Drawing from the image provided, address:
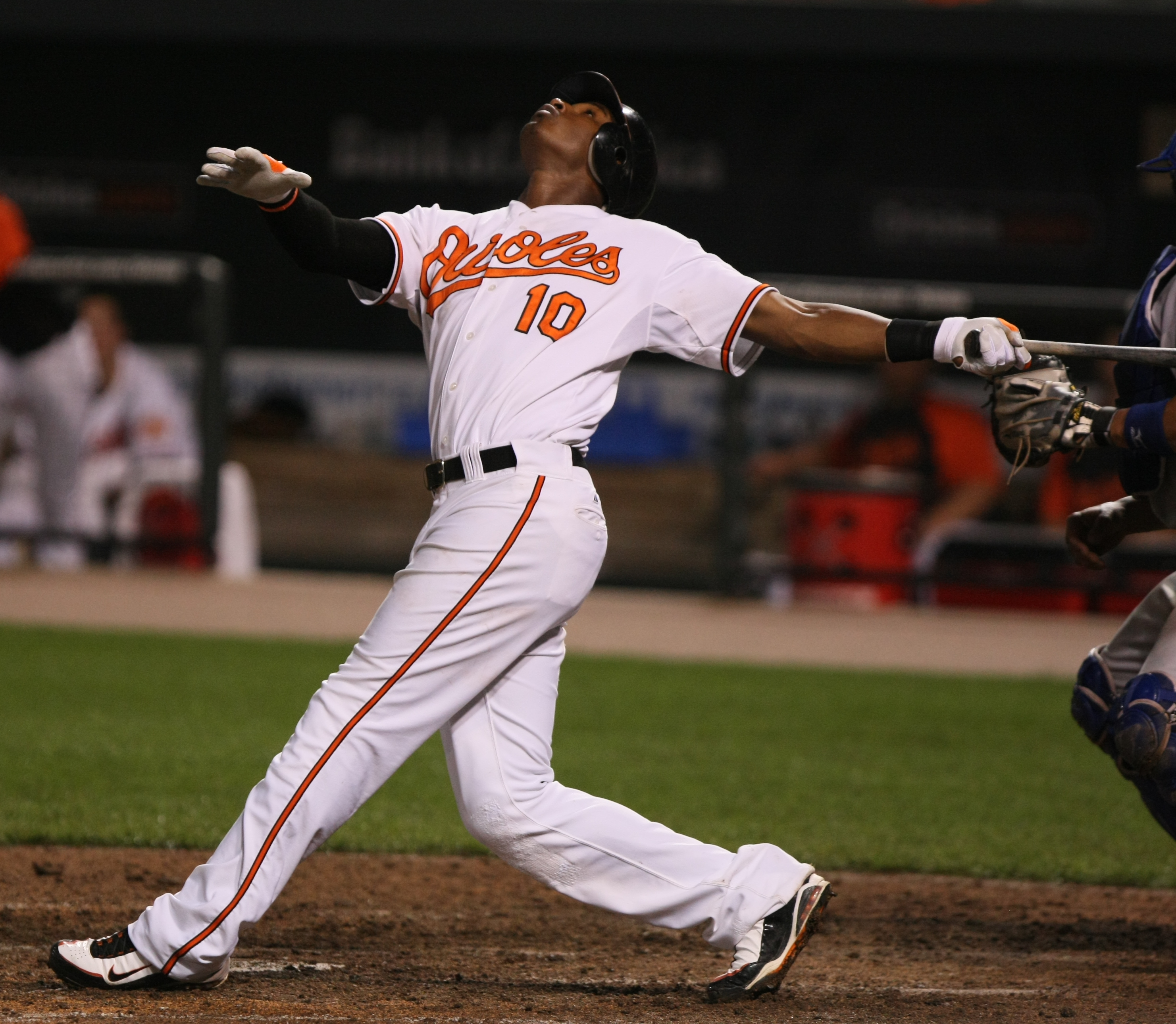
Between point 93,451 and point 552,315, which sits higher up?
point 552,315

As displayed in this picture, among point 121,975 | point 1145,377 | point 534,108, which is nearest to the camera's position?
point 121,975

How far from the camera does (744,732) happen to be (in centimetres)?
612

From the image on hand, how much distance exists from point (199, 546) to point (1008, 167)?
6083 mm

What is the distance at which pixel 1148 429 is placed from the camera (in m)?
3.01

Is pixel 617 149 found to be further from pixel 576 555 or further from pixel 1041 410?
pixel 1041 410

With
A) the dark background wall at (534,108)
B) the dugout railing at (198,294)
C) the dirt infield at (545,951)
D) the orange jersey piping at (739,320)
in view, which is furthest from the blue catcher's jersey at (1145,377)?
the dark background wall at (534,108)

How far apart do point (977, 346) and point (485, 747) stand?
1092mm

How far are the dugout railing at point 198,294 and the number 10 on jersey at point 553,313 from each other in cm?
644

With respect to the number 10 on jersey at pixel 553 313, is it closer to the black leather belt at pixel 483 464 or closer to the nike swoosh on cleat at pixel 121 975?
the black leather belt at pixel 483 464

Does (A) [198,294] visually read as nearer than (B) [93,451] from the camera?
No

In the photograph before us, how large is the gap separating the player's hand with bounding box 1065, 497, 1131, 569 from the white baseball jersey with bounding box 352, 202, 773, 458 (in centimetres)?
104

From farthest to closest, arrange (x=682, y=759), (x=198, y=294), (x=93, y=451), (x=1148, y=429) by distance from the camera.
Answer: (x=198, y=294) < (x=93, y=451) < (x=682, y=759) < (x=1148, y=429)

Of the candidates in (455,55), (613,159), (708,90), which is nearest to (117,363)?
(455,55)

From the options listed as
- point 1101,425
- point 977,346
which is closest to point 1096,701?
point 1101,425
